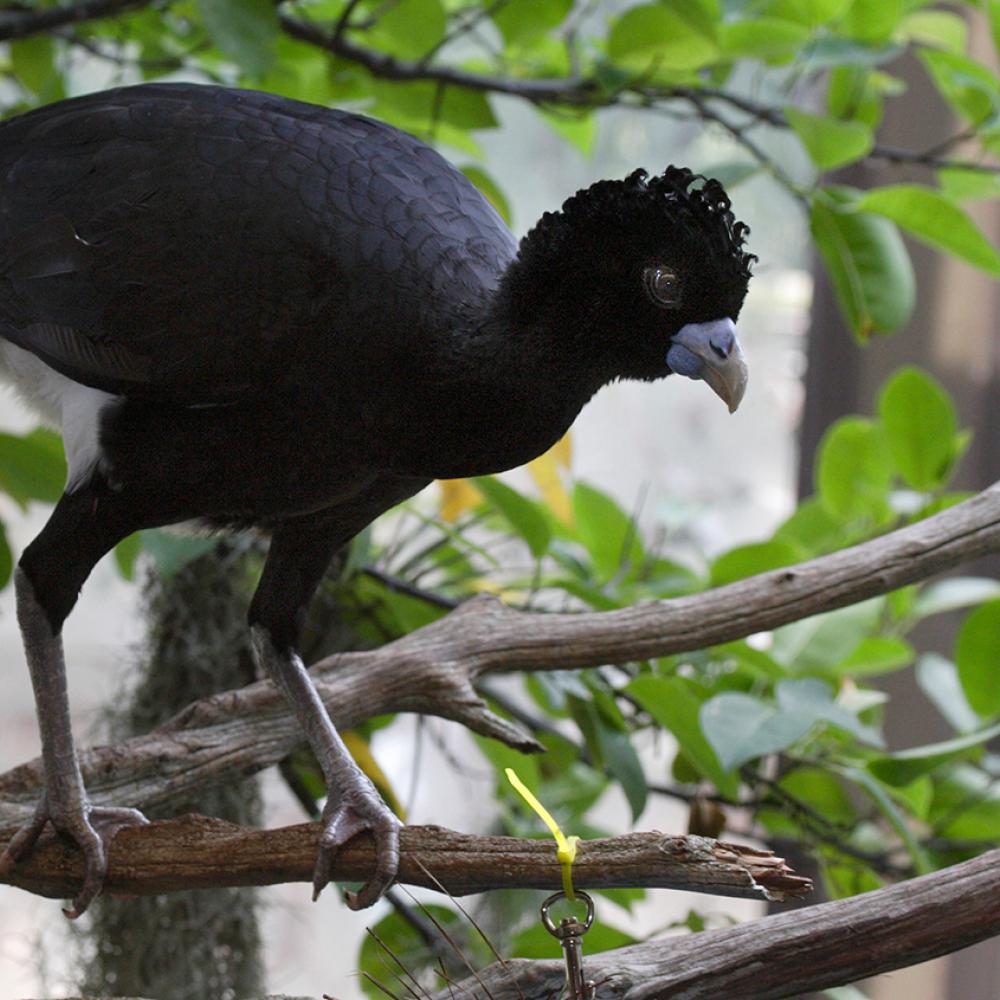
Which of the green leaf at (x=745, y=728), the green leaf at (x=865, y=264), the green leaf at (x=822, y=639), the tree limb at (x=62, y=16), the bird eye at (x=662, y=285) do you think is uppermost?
the tree limb at (x=62, y=16)

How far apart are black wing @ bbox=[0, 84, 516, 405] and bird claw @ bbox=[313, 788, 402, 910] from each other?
0.77 feet

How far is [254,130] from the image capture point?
0.74 meters

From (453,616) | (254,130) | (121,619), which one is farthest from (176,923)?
(254,130)

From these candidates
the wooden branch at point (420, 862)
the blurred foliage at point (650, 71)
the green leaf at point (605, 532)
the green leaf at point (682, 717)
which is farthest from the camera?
the green leaf at point (605, 532)

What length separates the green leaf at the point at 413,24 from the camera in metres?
0.94

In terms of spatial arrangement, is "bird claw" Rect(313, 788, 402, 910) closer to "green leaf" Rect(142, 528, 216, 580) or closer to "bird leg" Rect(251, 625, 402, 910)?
"bird leg" Rect(251, 625, 402, 910)

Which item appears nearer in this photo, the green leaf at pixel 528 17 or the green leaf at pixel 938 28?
the green leaf at pixel 528 17

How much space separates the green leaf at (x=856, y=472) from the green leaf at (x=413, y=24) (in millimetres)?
464

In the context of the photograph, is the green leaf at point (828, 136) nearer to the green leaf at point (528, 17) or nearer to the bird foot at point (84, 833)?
the green leaf at point (528, 17)

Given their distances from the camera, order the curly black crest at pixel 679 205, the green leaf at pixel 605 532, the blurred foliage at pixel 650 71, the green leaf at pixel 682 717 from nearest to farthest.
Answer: the curly black crest at pixel 679 205
the green leaf at pixel 682 717
the blurred foliage at pixel 650 71
the green leaf at pixel 605 532

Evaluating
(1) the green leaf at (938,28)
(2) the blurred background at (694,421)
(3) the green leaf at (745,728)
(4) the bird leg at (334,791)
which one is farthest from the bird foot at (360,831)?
(1) the green leaf at (938,28)

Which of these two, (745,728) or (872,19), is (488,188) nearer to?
(872,19)

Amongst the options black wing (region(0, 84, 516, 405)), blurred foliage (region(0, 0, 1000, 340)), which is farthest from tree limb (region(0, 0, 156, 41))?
black wing (region(0, 84, 516, 405))

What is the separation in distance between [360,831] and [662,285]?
331 millimetres
